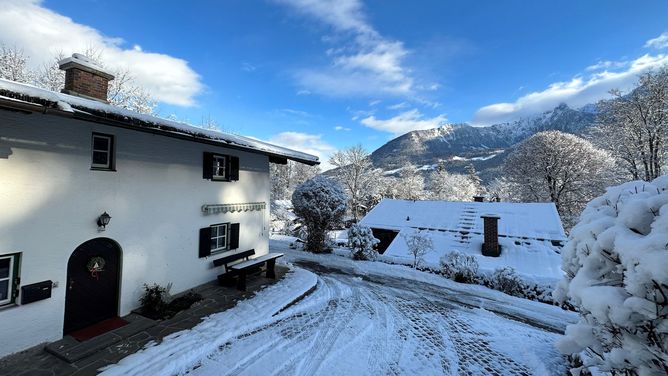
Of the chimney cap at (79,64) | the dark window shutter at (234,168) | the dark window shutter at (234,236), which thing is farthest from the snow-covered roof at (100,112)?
the dark window shutter at (234,236)

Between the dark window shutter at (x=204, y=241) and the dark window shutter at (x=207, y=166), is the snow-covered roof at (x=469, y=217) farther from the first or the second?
the dark window shutter at (x=207, y=166)

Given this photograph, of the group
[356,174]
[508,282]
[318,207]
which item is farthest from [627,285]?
[356,174]

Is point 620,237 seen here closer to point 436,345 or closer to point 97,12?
point 436,345

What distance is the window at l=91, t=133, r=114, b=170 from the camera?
6051mm

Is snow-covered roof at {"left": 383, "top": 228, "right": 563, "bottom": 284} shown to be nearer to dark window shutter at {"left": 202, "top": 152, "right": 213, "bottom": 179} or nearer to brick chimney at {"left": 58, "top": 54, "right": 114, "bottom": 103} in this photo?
dark window shutter at {"left": 202, "top": 152, "right": 213, "bottom": 179}

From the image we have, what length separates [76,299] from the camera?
5773mm

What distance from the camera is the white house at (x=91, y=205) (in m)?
4.84

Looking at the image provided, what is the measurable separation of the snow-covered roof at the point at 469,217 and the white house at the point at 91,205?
12235 mm

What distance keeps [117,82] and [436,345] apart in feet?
85.2

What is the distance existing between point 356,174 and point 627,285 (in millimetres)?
39480

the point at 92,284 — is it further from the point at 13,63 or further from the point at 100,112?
the point at 13,63

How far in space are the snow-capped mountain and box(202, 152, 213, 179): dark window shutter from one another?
2922 inches

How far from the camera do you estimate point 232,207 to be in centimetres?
944

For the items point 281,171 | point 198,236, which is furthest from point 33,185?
point 281,171
